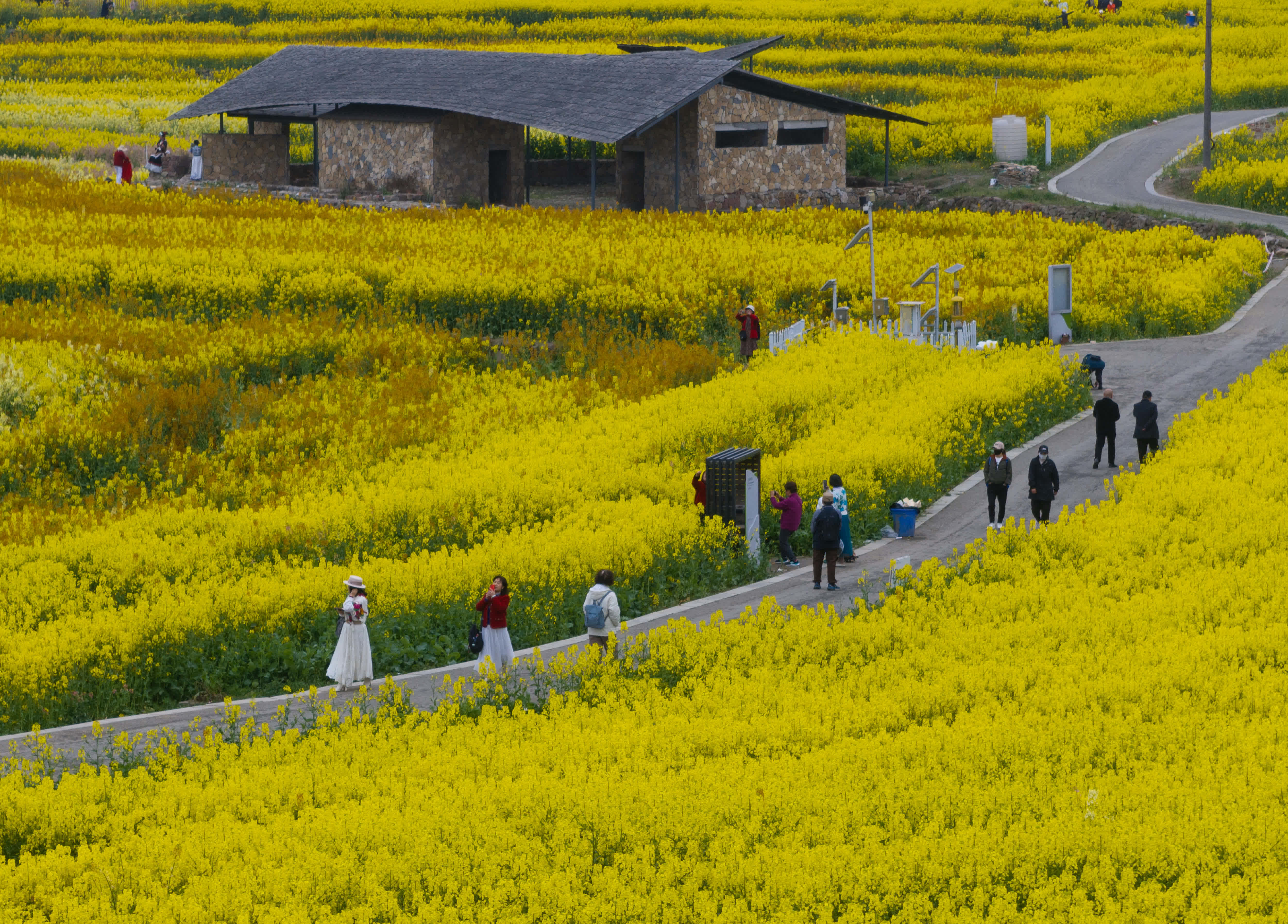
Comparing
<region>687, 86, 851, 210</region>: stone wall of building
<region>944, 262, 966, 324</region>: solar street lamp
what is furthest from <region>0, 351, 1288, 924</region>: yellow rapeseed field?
<region>687, 86, 851, 210</region>: stone wall of building

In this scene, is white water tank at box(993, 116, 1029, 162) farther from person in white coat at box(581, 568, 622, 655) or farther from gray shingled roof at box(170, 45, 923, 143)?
person in white coat at box(581, 568, 622, 655)

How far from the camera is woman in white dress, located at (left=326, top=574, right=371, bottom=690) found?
16094mm

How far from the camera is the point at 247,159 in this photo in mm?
57656

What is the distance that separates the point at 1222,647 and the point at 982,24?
80.2 m

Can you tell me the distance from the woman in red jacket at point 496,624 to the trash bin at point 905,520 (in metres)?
7.36

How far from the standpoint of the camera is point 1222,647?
560 inches

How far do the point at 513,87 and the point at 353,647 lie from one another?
38.1 m

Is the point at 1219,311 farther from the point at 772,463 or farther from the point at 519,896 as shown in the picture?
the point at 519,896

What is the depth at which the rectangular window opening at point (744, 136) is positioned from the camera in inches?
1986

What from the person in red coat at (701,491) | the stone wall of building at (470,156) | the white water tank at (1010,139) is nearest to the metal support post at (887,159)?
the white water tank at (1010,139)

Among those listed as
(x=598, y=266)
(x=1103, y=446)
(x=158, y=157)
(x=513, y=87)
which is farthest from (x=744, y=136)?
(x=1103, y=446)

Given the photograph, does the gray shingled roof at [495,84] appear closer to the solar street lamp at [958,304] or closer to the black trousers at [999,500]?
the solar street lamp at [958,304]

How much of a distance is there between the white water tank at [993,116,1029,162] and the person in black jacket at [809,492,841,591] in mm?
38676

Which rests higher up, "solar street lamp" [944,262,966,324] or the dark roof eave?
the dark roof eave
